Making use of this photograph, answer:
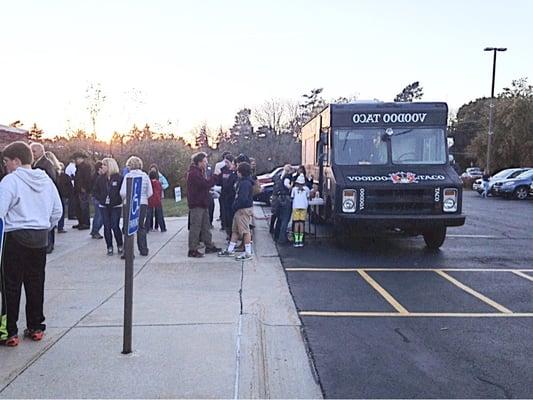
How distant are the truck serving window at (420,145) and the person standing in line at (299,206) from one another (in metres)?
1.91

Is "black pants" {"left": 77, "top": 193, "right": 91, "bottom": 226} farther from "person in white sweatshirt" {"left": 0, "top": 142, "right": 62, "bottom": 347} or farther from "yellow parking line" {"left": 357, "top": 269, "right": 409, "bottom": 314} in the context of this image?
"person in white sweatshirt" {"left": 0, "top": 142, "right": 62, "bottom": 347}

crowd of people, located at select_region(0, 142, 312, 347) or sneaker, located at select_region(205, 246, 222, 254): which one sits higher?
crowd of people, located at select_region(0, 142, 312, 347)

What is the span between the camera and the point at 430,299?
7.49 m

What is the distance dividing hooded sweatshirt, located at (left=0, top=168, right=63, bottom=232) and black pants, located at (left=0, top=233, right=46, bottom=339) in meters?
0.18

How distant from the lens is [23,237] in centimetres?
529

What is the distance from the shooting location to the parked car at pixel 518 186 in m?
30.6

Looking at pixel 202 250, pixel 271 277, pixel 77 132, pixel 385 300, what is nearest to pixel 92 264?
pixel 202 250

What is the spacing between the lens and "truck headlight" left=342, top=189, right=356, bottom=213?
10.6m

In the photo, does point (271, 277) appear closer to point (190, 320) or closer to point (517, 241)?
point (190, 320)

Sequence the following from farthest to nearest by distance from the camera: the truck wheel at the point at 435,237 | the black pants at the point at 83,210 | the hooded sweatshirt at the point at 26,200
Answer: the black pants at the point at 83,210, the truck wheel at the point at 435,237, the hooded sweatshirt at the point at 26,200

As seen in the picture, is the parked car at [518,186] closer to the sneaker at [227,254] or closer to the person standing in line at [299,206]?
the person standing in line at [299,206]

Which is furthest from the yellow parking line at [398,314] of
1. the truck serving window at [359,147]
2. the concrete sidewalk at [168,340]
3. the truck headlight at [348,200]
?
→ the truck serving window at [359,147]

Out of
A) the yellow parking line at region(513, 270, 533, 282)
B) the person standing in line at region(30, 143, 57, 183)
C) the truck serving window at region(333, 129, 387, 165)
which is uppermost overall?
the truck serving window at region(333, 129, 387, 165)

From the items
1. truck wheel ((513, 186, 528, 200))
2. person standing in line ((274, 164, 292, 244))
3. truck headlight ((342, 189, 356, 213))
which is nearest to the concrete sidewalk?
truck headlight ((342, 189, 356, 213))
